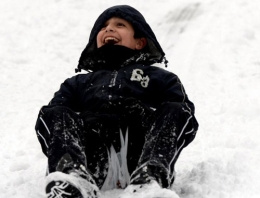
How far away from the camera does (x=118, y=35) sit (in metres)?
3.45

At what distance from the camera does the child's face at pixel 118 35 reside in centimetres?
342

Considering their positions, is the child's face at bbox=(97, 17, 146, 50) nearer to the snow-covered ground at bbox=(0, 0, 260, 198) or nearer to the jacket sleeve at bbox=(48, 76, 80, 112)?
the jacket sleeve at bbox=(48, 76, 80, 112)

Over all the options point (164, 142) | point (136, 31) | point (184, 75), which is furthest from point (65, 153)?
point (184, 75)

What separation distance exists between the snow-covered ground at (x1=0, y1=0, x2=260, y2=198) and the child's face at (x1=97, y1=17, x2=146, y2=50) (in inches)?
35.1

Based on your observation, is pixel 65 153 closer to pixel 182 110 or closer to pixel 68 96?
pixel 182 110

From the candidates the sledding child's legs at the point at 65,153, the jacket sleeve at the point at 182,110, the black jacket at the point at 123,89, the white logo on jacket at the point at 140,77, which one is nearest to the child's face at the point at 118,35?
the black jacket at the point at 123,89

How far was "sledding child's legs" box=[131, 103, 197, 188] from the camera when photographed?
2.31 meters

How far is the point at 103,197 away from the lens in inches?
103

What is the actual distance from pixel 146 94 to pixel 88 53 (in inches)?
33.4

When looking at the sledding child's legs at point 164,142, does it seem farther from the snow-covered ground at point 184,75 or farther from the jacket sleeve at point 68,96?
the jacket sleeve at point 68,96

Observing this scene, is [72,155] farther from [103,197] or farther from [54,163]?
[103,197]

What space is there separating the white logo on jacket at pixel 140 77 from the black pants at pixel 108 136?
1.08 ft

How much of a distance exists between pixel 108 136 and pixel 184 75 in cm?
265

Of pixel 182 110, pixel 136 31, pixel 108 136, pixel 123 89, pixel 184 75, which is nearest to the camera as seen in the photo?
pixel 182 110
